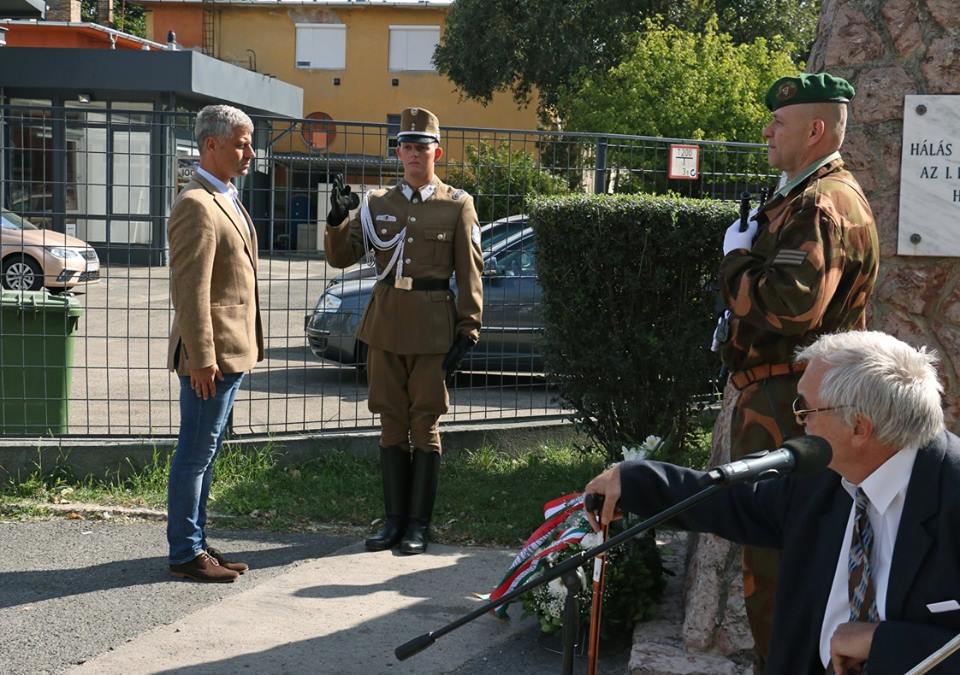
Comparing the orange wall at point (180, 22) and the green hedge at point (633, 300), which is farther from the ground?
the orange wall at point (180, 22)

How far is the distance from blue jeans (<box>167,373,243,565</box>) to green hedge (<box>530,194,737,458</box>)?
2.07 metres

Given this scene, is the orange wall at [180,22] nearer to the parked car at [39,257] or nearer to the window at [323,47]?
the window at [323,47]

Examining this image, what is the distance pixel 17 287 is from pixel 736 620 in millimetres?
5575

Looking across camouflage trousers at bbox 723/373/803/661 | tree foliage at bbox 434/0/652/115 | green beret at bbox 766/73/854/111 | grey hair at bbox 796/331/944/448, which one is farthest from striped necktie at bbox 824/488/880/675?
tree foliage at bbox 434/0/652/115

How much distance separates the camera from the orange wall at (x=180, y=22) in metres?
48.8

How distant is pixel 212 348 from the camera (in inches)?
219

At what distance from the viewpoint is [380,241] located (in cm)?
643

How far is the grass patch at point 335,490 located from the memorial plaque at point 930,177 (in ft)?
9.02

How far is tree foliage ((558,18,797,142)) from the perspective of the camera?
20516mm

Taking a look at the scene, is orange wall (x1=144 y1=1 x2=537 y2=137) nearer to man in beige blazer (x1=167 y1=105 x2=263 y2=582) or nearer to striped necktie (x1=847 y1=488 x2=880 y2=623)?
man in beige blazer (x1=167 y1=105 x2=263 y2=582)

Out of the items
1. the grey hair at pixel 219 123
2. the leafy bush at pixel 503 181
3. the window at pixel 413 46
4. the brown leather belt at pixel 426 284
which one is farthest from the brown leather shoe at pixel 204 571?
the window at pixel 413 46

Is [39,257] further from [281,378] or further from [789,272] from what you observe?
[789,272]

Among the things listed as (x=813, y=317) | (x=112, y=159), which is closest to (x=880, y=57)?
(x=813, y=317)

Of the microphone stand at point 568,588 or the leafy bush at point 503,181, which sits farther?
the leafy bush at point 503,181
